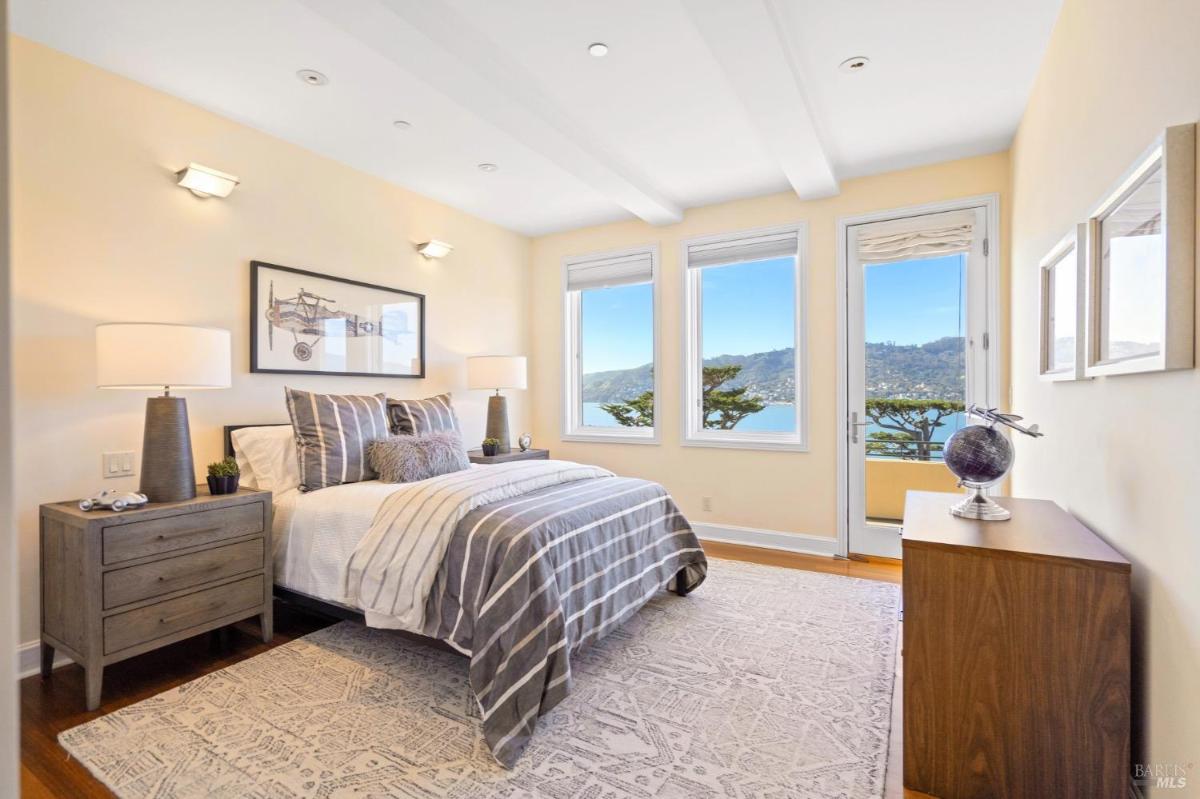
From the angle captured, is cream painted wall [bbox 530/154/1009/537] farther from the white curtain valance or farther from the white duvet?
the white duvet

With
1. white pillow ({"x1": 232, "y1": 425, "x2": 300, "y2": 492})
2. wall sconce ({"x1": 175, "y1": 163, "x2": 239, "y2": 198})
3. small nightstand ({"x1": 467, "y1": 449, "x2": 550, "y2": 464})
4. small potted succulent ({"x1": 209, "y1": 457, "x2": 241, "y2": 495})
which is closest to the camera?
small potted succulent ({"x1": 209, "y1": 457, "x2": 241, "y2": 495})

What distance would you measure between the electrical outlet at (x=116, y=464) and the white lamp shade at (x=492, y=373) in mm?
2164

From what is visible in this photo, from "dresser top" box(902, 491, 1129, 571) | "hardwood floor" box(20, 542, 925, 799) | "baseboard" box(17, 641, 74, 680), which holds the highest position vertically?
"dresser top" box(902, 491, 1129, 571)

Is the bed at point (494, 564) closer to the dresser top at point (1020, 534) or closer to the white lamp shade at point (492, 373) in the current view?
the dresser top at point (1020, 534)

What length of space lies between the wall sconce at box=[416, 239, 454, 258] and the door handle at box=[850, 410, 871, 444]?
10.4 feet

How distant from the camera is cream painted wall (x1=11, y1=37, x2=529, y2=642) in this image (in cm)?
232

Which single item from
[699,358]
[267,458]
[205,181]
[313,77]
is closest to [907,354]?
[699,358]

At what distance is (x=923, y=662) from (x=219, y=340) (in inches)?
115

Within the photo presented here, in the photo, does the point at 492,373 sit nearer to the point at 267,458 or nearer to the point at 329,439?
the point at 329,439

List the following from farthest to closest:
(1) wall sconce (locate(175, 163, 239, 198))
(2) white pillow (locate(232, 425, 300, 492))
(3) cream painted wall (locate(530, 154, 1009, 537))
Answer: (3) cream painted wall (locate(530, 154, 1009, 537))
(2) white pillow (locate(232, 425, 300, 492))
(1) wall sconce (locate(175, 163, 239, 198))

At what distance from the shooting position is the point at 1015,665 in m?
1.47

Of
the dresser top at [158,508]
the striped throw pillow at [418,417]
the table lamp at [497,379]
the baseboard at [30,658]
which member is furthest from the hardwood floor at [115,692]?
the table lamp at [497,379]

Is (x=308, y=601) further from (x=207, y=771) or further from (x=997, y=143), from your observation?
(x=997, y=143)

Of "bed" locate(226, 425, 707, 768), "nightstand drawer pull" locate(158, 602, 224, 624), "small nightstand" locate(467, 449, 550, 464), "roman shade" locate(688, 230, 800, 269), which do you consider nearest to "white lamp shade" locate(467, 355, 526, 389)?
"small nightstand" locate(467, 449, 550, 464)
